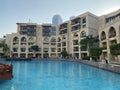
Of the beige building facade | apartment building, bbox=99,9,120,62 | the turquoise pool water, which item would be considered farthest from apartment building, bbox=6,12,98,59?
the turquoise pool water

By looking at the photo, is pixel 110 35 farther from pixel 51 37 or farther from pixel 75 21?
pixel 51 37

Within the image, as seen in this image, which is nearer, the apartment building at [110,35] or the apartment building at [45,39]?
the apartment building at [110,35]

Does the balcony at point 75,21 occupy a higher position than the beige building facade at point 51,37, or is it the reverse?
the balcony at point 75,21

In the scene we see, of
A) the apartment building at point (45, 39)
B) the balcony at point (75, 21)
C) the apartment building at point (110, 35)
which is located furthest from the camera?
the apartment building at point (45, 39)

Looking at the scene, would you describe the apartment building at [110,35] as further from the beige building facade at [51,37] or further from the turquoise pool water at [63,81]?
the turquoise pool water at [63,81]

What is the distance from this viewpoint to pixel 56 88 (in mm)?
14250

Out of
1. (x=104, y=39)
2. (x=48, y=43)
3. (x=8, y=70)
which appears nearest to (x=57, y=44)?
(x=48, y=43)

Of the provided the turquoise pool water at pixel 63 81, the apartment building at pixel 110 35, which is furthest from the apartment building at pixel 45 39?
the turquoise pool water at pixel 63 81

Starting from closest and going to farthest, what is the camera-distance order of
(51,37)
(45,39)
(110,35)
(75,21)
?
(110,35), (75,21), (51,37), (45,39)

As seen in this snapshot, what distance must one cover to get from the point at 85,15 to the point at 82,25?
4.74m

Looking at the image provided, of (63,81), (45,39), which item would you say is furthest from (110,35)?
(45,39)

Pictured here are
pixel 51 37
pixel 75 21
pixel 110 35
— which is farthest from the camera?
pixel 51 37

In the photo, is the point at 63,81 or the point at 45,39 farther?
the point at 45,39

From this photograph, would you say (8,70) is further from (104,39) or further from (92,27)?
(92,27)
